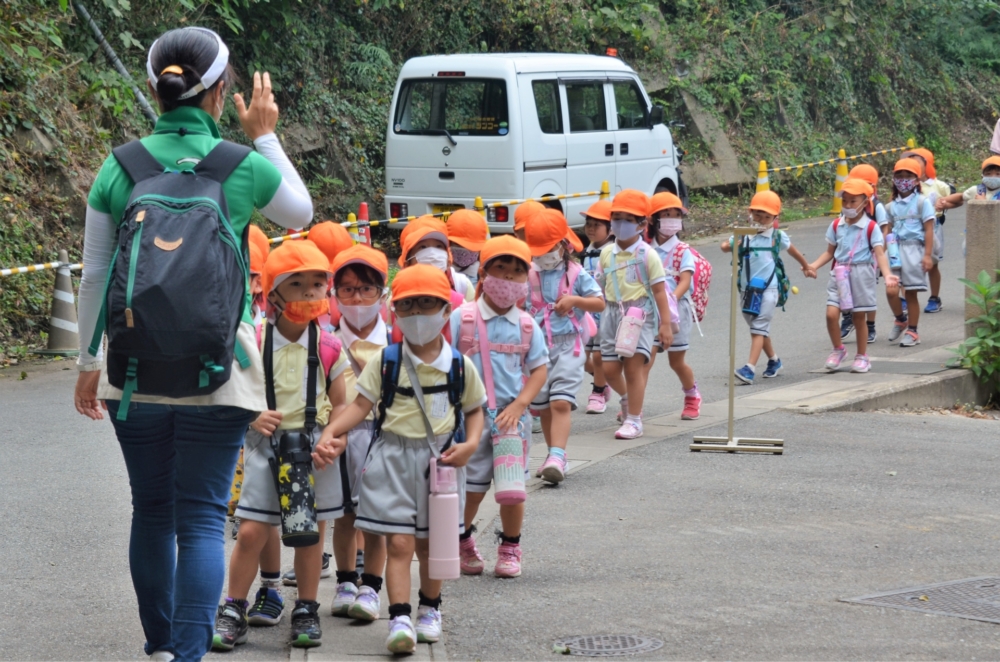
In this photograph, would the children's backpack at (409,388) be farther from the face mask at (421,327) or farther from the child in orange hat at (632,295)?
the child in orange hat at (632,295)

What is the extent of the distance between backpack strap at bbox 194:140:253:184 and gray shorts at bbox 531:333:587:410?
12.4 feet

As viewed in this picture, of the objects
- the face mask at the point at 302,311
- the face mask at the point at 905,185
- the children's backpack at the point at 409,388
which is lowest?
the children's backpack at the point at 409,388

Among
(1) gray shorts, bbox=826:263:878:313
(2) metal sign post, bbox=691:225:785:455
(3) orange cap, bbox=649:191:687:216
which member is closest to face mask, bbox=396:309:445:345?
(2) metal sign post, bbox=691:225:785:455

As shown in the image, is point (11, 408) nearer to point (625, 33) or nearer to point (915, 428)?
point (915, 428)

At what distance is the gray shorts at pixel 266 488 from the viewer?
492 cm

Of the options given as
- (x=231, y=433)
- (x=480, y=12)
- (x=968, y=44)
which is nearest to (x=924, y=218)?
(x=231, y=433)

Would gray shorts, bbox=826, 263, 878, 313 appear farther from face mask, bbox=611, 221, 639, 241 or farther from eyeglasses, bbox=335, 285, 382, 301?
eyeglasses, bbox=335, 285, 382, 301

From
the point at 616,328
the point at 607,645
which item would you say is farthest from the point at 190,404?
the point at 616,328

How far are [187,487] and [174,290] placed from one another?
2.18 feet

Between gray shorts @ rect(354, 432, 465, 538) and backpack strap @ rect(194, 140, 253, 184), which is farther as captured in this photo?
gray shorts @ rect(354, 432, 465, 538)

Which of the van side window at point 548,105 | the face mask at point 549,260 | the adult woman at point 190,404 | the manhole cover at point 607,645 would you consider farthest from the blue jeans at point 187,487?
the van side window at point 548,105

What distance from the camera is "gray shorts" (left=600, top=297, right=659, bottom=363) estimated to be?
29.6 feet

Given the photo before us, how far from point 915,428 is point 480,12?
1576cm

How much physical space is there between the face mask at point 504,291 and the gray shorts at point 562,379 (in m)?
1.44
